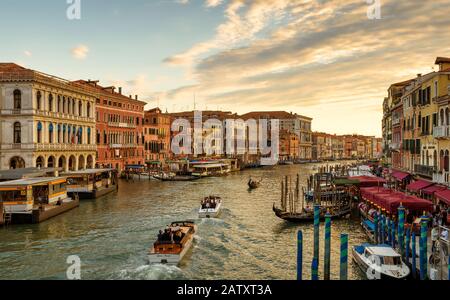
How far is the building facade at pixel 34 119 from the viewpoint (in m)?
27.9

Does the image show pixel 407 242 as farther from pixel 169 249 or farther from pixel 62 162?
pixel 62 162

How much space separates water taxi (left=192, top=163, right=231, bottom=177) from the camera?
4993 cm

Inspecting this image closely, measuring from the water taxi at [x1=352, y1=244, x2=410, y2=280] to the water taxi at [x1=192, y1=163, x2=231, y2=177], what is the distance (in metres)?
36.8

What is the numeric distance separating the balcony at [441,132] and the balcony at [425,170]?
63.8 inches

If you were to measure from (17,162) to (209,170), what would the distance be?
2765 centimetres

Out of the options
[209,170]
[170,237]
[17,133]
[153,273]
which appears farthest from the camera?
[209,170]

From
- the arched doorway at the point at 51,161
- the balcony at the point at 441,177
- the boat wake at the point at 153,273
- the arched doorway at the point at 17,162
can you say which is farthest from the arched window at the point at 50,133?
the balcony at the point at 441,177

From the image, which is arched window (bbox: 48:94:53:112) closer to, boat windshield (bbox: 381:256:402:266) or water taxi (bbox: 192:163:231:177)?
water taxi (bbox: 192:163:231:177)

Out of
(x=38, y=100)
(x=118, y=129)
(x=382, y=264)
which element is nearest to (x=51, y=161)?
(x=38, y=100)

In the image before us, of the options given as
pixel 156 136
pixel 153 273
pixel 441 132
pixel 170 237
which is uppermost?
pixel 156 136

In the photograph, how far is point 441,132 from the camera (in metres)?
17.9

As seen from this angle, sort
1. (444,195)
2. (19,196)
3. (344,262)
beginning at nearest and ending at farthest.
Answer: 1. (344,262)
2. (444,195)
3. (19,196)

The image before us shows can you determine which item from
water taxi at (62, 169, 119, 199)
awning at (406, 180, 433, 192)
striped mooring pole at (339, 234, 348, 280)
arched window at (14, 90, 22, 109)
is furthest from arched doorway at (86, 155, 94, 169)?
striped mooring pole at (339, 234, 348, 280)
